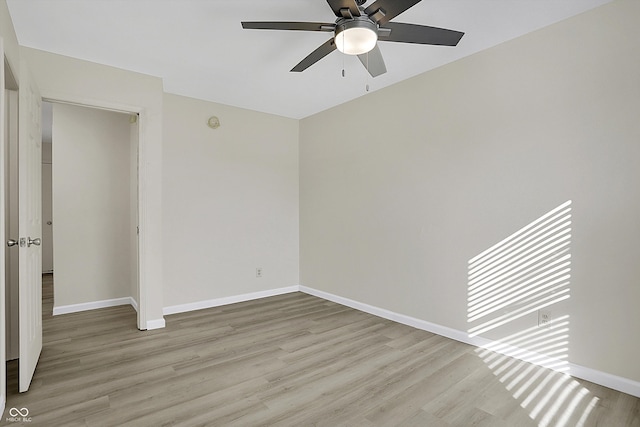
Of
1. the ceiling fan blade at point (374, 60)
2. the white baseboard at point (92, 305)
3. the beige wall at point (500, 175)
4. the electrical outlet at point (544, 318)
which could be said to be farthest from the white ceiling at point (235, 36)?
the white baseboard at point (92, 305)

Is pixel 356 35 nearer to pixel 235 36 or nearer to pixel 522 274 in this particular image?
pixel 235 36

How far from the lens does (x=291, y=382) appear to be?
234 centimetres

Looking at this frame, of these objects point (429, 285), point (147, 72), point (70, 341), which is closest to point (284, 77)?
point (147, 72)

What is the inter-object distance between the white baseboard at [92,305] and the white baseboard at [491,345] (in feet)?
8.06

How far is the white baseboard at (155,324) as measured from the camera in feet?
11.0

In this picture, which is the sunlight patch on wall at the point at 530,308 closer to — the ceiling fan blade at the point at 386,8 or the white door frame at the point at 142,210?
the ceiling fan blade at the point at 386,8

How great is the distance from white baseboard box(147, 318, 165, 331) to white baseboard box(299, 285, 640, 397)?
6.47 feet

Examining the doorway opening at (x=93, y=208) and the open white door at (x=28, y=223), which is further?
the doorway opening at (x=93, y=208)

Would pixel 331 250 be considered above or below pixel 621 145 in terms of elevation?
below

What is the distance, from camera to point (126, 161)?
430 centimetres

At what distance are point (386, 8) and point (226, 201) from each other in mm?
3044

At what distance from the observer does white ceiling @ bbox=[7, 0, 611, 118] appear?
2238mm

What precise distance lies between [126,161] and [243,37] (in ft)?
8.53

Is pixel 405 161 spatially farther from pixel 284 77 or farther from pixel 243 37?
pixel 243 37
